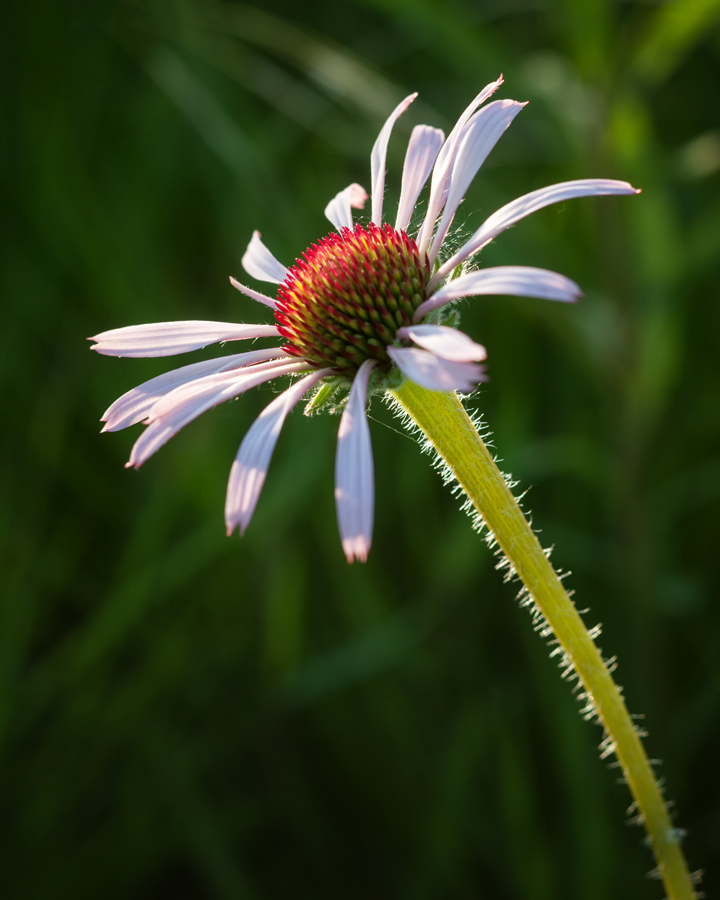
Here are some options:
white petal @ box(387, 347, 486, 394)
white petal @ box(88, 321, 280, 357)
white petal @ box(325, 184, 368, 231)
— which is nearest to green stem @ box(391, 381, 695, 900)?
white petal @ box(387, 347, 486, 394)

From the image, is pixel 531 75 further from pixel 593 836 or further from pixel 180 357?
pixel 593 836

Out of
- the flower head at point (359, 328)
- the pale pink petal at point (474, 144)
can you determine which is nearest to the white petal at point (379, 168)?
the flower head at point (359, 328)

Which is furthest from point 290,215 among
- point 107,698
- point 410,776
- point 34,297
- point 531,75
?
point 410,776

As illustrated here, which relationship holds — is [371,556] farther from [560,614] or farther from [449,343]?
[449,343]

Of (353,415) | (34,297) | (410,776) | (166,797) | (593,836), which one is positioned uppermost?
(34,297)

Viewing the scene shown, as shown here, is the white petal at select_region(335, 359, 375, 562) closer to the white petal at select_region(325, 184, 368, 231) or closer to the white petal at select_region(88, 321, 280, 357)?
the white petal at select_region(88, 321, 280, 357)

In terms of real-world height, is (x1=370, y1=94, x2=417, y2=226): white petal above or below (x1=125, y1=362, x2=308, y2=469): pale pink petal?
above
